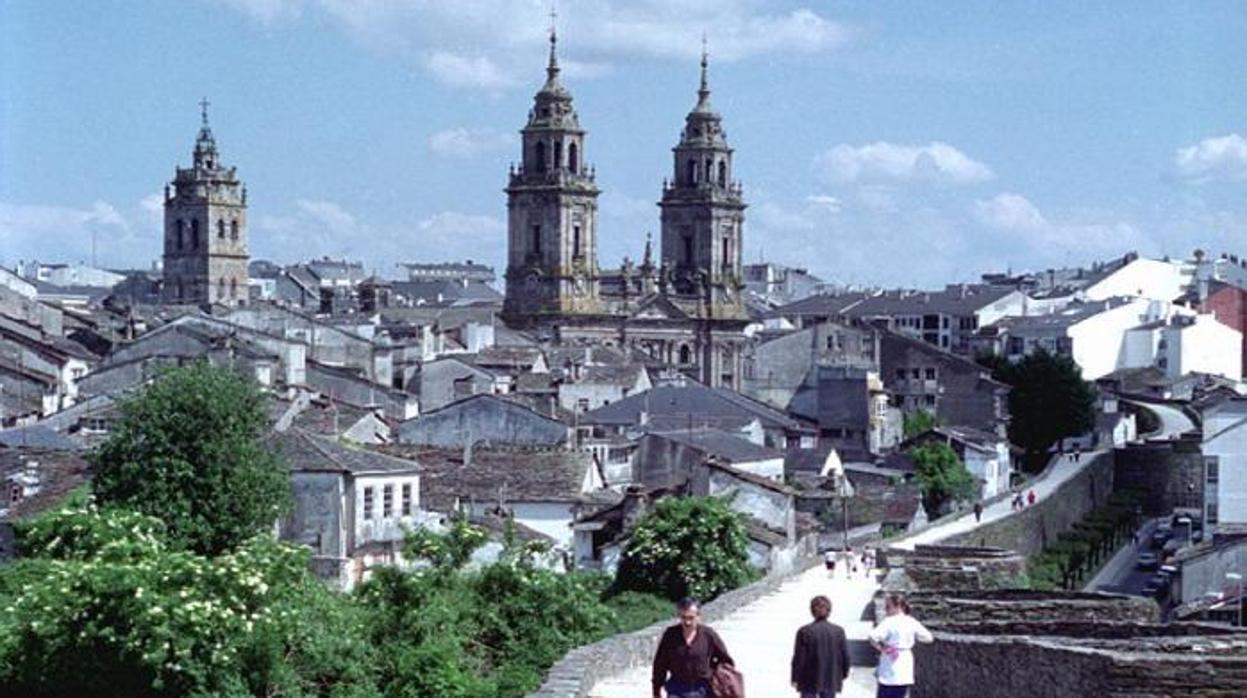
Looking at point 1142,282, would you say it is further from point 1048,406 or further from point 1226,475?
point 1226,475

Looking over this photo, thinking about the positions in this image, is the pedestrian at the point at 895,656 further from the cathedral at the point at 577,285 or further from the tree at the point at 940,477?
the cathedral at the point at 577,285

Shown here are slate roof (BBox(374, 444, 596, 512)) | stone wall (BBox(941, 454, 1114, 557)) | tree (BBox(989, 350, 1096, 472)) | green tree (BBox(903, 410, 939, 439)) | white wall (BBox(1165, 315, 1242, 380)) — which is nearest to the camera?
slate roof (BBox(374, 444, 596, 512))

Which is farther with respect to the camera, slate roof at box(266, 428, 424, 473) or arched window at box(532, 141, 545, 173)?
arched window at box(532, 141, 545, 173)

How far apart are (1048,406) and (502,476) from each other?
51324 mm

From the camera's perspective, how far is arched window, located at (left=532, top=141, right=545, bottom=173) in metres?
127

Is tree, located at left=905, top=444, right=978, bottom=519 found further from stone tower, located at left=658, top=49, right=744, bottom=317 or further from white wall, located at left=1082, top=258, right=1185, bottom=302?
white wall, located at left=1082, top=258, right=1185, bottom=302

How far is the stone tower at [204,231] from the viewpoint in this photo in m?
139

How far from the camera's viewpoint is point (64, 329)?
3511 inches

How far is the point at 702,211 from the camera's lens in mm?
133750

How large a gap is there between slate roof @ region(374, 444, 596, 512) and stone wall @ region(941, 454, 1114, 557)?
775 cm

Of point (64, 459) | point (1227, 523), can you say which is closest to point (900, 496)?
point (1227, 523)

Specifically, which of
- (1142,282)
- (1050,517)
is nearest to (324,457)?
(1050,517)

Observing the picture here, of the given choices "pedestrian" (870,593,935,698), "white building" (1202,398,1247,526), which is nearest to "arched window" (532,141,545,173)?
"white building" (1202,398,1247,526)

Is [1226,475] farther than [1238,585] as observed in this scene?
Yes
